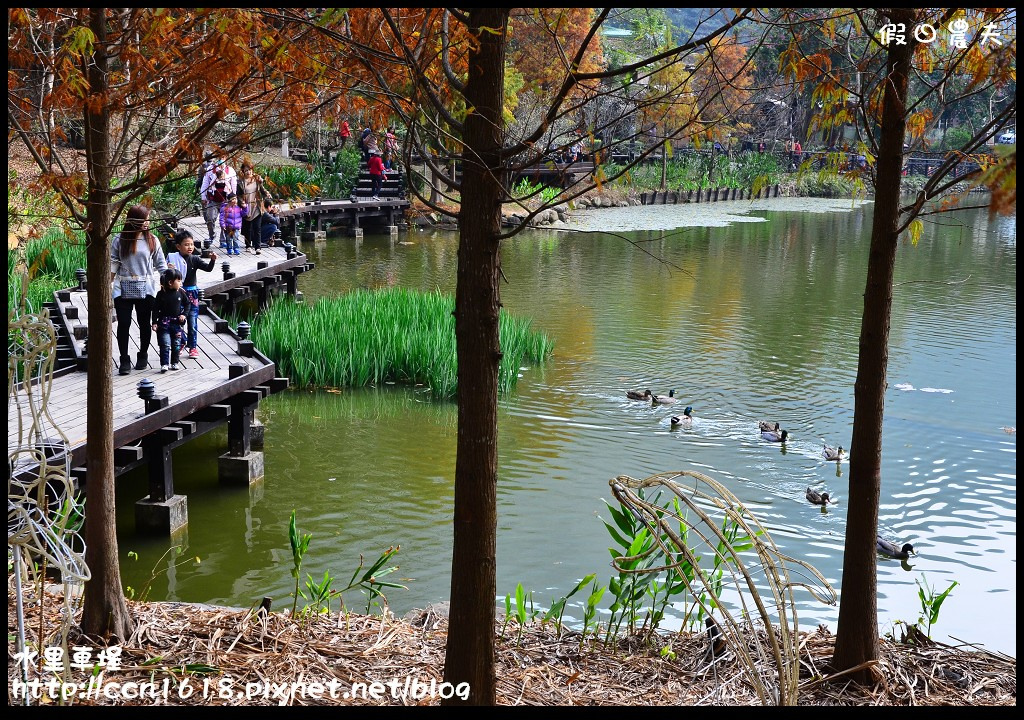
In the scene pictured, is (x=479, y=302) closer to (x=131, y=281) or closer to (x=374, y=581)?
(x=374, y=581)

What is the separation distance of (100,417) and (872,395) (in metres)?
2.81

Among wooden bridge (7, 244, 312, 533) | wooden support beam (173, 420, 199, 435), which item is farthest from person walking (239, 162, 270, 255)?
wooden support beam (173, 420, 199, 435)

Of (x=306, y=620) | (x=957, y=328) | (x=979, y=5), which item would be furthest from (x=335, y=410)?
(x=957, y=328)

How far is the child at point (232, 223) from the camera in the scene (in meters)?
13.1

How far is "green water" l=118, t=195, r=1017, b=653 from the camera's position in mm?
6223

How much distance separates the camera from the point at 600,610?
18.6 ft

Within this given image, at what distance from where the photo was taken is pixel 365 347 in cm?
1043

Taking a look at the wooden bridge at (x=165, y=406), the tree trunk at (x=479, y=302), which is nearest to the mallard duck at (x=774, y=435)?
the wooden bridge at (x=165, y=406)

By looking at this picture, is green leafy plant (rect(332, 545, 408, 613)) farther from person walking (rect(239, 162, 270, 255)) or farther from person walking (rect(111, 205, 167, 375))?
person walking (rect(239, 162, 270, 255))

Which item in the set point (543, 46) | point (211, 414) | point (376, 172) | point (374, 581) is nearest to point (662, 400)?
point (211, 414)

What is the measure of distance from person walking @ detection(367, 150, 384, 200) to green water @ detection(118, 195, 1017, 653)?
644 centimetres

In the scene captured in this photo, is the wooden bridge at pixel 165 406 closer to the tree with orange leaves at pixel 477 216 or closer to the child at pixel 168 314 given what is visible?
the child at pixel 168 314

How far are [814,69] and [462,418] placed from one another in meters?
1.92

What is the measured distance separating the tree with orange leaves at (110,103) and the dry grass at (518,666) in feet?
1.15
